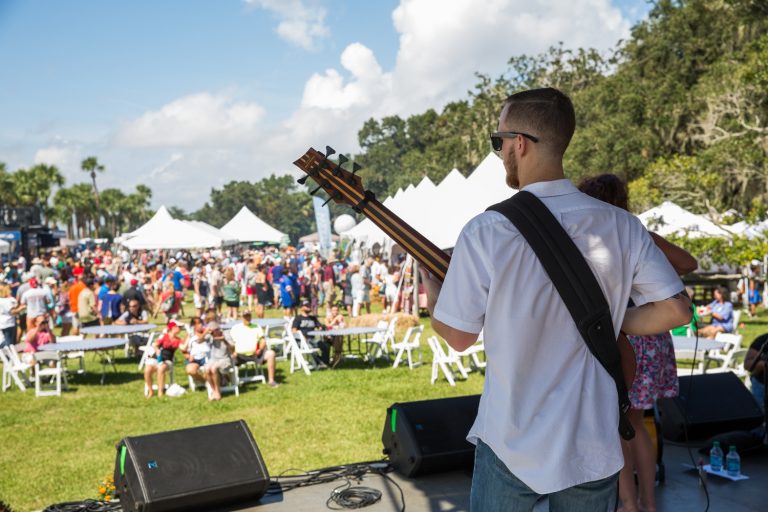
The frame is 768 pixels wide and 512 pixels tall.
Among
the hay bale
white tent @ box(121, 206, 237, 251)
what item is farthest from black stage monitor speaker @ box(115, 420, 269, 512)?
white tent @ box(121, 206, 237, 251)

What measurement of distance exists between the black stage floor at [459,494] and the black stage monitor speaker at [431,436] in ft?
0.33

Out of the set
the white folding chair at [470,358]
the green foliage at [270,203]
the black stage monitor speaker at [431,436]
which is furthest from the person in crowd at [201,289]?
the green foliage at [270,203]

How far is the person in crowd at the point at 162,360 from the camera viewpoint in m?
10.4

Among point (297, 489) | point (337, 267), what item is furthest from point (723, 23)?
point (297, 489)

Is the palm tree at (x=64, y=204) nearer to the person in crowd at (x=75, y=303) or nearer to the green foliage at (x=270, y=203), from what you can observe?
the green foliage at (x=270, y=203)

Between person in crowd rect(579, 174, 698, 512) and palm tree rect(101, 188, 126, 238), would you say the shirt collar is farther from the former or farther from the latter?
palm tree rect(101, 188, 126, 238)

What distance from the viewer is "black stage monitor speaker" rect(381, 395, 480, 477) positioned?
4.95 metres

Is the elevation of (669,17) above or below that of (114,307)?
above

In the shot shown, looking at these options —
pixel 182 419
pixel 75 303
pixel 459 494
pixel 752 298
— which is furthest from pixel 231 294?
pixel 459 494

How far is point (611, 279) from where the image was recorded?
184 centimetres

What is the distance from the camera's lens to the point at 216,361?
10266mm

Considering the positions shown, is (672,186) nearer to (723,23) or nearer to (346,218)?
(723,23)

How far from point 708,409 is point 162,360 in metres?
7.53

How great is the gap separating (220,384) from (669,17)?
2346 cm
